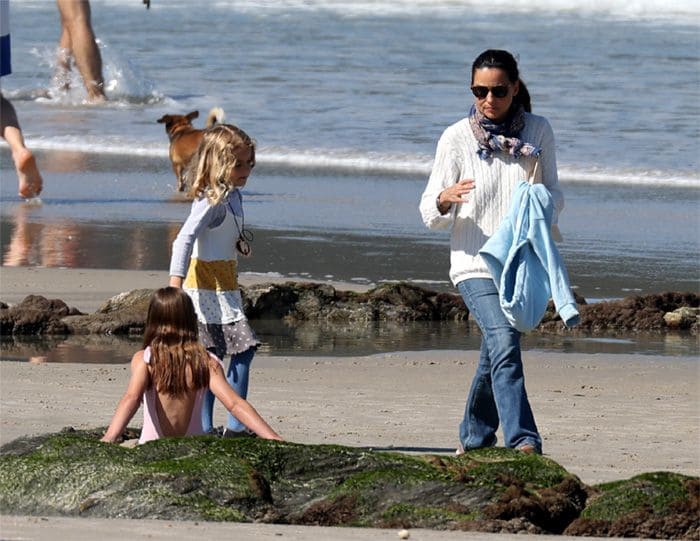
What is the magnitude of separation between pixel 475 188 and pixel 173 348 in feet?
4.21

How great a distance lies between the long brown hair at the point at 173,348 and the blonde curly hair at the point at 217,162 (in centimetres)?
75

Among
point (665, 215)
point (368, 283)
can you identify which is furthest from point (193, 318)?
point (665, 215)

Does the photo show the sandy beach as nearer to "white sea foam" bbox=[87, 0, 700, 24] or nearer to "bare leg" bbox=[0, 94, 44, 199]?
"bare leg" bbox=[0, 94, 44, 199]

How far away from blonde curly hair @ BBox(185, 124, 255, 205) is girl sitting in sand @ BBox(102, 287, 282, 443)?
73 centimetres

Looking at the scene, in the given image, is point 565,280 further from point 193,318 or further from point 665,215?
point 665,215

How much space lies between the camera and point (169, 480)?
473 cm

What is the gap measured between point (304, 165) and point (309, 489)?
12.7 meters

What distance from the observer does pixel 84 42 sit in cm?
2158

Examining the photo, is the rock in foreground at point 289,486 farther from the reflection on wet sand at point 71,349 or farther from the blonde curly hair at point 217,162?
the reflection on wet sand at point 71,349

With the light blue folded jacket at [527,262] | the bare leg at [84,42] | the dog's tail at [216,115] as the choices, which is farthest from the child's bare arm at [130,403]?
the bare leg at [84,42]

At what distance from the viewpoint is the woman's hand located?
5660mm

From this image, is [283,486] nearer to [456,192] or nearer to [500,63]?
[456,192]

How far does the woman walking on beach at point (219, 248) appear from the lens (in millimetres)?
6117

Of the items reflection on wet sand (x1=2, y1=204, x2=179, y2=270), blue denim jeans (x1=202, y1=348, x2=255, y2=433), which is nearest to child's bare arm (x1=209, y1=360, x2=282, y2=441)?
blue denim jeans (x1=202, y1=348, x2=255, y2=433)
